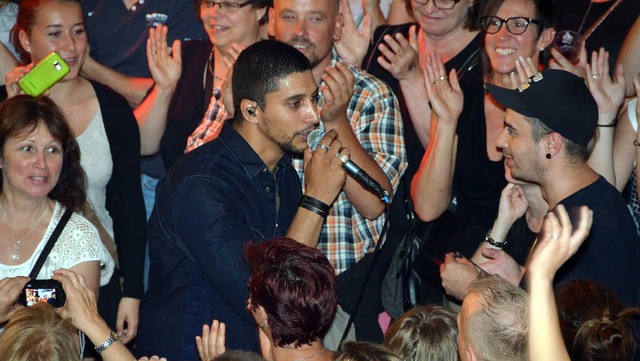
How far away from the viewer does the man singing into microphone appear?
3887 mm

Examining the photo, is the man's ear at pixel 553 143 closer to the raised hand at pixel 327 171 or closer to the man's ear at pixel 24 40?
the raised hand at pixel 327 171

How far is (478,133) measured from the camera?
500 centimetres

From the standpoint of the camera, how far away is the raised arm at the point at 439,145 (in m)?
4.84

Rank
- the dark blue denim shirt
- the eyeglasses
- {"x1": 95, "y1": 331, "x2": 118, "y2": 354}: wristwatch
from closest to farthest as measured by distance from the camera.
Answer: {"x1": 95, "y1": 331, "x2": 118, "y2": 354}: wristwatch < the dark blue denim shirt < the eyeglasses

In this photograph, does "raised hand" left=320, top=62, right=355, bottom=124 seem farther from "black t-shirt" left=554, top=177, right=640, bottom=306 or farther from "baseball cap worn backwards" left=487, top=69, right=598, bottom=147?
"black t-shirt" left=554, top=177, right=640, bottom=306

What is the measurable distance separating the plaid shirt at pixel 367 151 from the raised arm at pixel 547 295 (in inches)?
71.1

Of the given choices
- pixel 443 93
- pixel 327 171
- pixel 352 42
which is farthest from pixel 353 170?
pixel 352 42

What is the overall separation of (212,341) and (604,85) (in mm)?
2216

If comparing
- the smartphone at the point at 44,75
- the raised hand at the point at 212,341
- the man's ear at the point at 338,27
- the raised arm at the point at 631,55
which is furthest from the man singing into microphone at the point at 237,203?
the raised arm at the point at 631,55

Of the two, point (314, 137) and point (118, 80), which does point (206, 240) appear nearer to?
point (314, 137)

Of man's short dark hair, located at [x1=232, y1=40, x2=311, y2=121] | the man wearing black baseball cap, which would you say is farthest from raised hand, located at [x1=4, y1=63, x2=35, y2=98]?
the man wearing black baseball cap

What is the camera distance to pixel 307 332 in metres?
3.48

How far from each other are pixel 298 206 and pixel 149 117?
5.24 feet

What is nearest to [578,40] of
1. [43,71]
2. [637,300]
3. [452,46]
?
[452,46]
